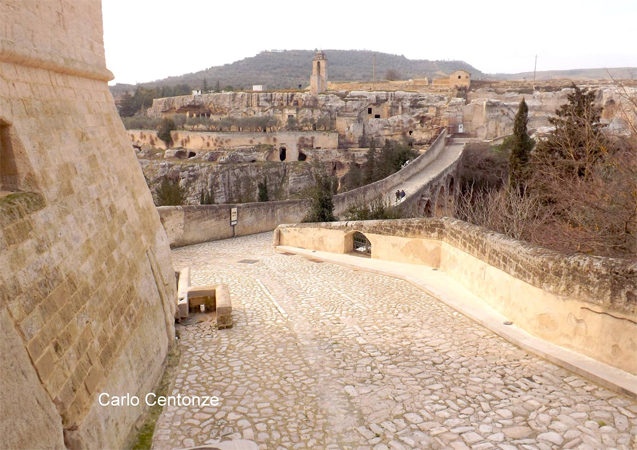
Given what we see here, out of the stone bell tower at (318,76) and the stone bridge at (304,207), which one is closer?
the stone bridge at (304,207)

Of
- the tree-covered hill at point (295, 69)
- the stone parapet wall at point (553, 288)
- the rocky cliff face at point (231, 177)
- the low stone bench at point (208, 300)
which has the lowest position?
the rocky cliff face at point (231, 177)

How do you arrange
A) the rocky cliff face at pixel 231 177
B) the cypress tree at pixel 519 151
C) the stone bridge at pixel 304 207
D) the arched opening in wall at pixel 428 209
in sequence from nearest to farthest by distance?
the stone bridge at pixel 304 207 < the cypress tree at pixel 519 151 < the arched opening in wall at pixel 428 209 < the rocky cliff face at pixel 231 177

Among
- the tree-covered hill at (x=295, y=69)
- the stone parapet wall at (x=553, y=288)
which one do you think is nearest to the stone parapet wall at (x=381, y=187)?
the stone parapet wall at (x=553, y=288)

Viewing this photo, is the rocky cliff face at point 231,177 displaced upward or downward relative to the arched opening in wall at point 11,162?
downward

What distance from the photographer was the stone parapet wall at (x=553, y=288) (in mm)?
4179

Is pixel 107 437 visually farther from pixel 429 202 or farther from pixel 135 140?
pixel 135 140

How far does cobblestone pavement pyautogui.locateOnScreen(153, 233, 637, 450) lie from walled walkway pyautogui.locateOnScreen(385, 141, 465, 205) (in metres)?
12.8

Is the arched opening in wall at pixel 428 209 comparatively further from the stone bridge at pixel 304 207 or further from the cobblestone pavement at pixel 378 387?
the cobblestone pavement at pixel 378 387

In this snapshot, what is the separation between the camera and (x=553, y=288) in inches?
191

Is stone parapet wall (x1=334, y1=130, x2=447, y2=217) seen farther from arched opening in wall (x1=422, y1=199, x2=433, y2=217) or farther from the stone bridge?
arched opening in wall (x1=422, y1=199, x2=433, y2=217)

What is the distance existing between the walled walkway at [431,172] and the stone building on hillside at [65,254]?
14631mm

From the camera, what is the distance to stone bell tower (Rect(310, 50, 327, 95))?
52.5 metres

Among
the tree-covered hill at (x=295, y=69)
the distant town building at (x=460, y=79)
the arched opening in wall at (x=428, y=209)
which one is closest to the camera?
the arched opening in wall at (x=428, y=209)

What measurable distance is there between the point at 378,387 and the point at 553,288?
2123mm
